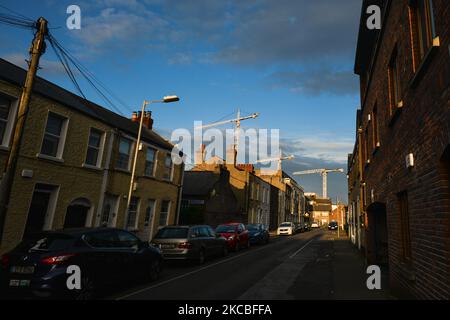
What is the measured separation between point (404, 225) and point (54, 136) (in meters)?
12.9

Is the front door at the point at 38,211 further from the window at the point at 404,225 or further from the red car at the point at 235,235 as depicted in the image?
the window at the point at 404,225

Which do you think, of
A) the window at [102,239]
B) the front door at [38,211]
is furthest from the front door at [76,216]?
the window at [102,239]

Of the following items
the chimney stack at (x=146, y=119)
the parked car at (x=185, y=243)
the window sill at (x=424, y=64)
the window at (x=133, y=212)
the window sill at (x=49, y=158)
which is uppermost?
the chimney stack at (x=146, y=119)

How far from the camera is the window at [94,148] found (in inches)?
579

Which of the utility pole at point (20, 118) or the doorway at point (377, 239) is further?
the doorway at point (377, 239)

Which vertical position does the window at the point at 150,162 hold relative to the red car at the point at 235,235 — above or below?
above

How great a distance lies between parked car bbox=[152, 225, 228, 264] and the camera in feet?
40.3

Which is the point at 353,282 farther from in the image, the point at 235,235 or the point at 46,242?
the point at 235,235

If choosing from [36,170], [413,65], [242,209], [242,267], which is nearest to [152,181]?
[36,170]

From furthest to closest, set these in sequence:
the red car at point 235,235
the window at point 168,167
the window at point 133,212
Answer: the window at point 168,167
the red car at point 235,235
the window at point 133,212

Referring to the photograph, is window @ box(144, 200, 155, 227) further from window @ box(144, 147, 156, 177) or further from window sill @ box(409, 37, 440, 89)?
window sill @ box(409, 37, 440, 89)

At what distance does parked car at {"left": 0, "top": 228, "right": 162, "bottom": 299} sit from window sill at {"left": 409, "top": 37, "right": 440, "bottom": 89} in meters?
7.64

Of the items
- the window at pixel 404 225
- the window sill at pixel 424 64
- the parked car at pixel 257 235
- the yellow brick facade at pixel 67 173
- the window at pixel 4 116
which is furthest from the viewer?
the parked car at pixel 257 235

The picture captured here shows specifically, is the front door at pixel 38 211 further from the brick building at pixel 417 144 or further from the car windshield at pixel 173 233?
the brick building at pixel 417 144
